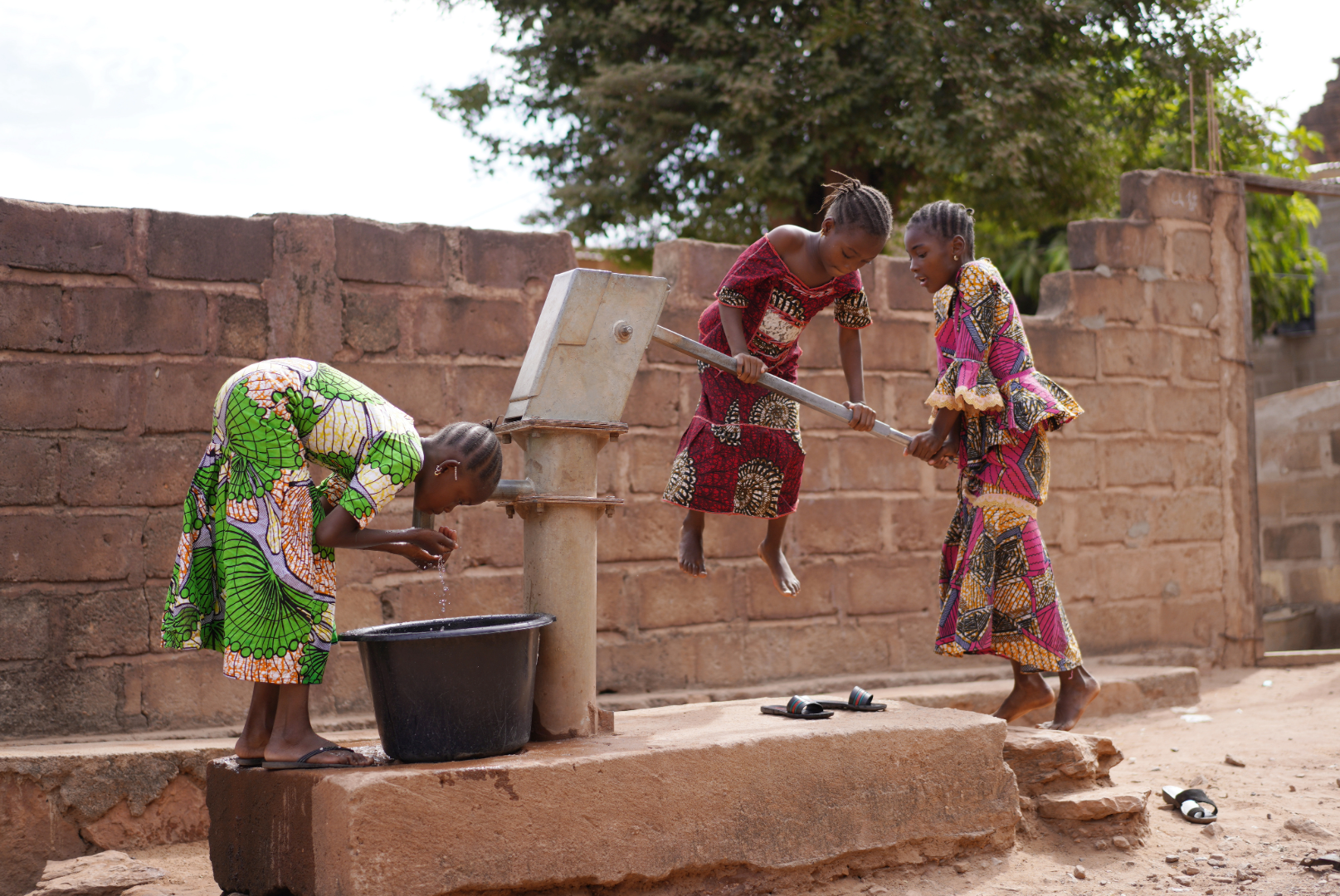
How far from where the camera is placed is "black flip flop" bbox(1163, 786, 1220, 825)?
3559 mm

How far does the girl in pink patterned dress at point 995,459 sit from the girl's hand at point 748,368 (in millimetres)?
577

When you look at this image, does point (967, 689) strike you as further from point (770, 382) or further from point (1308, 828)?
point (770, 382)

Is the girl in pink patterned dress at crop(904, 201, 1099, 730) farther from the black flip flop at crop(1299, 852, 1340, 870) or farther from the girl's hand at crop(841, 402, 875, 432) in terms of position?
the black flip flop at crop(1299, 852, 1340, 870)

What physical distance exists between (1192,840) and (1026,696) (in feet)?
1.98

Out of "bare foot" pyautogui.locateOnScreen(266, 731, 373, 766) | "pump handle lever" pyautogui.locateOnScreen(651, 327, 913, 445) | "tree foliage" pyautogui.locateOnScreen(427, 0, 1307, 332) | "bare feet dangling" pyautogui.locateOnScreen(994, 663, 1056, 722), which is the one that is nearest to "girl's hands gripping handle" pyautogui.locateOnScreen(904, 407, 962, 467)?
"pump handle lever" pyautogui.locateOnScreen(651, 327, 913, 445)

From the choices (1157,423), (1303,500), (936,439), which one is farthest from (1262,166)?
(936,439)

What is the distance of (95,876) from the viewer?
327cm

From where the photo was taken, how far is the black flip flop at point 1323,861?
3081 mm

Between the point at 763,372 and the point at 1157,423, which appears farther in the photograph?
the point at 1157,423

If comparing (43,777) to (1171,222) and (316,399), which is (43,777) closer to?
(316,399)

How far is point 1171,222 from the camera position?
6.41m

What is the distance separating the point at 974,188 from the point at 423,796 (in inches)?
388

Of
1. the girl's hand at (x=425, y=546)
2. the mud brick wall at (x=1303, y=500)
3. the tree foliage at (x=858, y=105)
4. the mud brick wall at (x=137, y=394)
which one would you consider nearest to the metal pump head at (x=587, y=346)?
the girl's hand at (x=425, y=546)

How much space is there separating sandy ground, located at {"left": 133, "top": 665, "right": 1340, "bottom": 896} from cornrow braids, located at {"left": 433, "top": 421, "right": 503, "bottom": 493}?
53.1 inches
